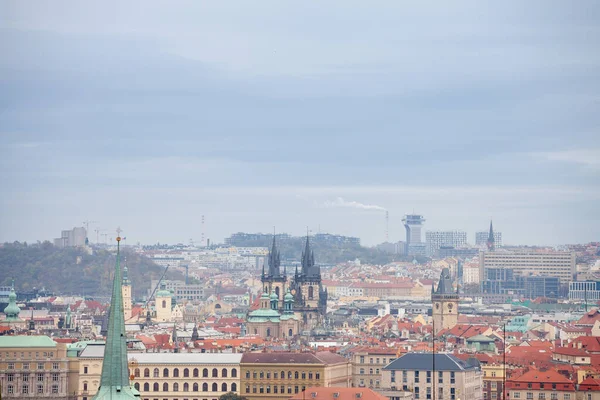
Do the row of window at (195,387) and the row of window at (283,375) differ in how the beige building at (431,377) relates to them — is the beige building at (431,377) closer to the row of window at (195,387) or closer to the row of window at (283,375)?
the row of window at (283,375)

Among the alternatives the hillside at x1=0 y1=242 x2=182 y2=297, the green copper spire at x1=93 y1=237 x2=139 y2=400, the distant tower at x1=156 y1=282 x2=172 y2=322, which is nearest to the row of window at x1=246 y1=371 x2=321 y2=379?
the green copper spire at x1=93 y1=237 x2=139 y2=400

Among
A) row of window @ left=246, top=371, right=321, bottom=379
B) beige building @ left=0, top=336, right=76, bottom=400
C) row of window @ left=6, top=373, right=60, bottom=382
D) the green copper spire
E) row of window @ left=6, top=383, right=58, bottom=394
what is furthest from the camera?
row of window @ left=6, top=373, right=60, bottom=382

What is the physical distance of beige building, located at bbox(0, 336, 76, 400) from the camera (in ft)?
239

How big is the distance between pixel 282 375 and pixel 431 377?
17.7 feet

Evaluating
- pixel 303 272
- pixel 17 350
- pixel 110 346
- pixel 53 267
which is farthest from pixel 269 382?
pixel 53 267

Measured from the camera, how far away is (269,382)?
71.8 meters

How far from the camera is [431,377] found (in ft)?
229

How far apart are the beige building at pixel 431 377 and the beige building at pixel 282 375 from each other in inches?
84.3

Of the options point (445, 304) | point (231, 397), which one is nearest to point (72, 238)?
point (445, 304)

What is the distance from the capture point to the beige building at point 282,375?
235 feet

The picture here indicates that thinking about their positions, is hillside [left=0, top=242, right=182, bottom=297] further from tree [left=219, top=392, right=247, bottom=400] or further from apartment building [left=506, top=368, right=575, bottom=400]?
apartment building [left=506, top=368, right=575, bottom=400]

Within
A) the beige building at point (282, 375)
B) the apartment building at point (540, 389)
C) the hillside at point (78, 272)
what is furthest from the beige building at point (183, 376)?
the hillside at point (78, 272)

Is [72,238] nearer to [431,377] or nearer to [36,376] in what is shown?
[36,376]

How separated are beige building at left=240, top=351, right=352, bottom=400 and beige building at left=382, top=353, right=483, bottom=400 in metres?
2.14
